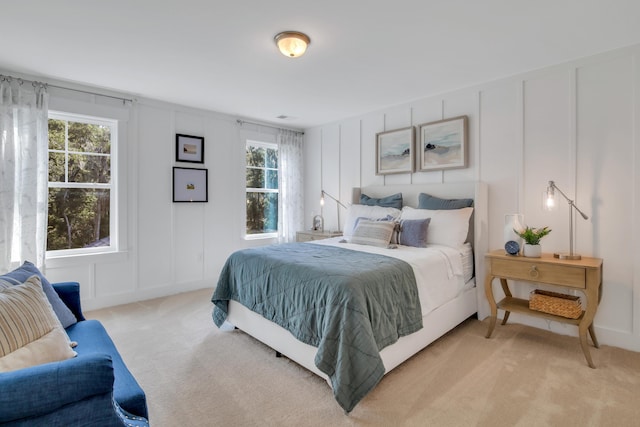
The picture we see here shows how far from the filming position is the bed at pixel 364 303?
1886mm

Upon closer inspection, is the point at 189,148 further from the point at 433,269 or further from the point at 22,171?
the point at 433,269

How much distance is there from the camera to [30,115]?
3166mm

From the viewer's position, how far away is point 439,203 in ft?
11.6

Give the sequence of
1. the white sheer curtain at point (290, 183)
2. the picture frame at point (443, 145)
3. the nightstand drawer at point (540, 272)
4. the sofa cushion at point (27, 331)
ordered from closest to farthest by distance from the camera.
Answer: the sofa cushion at point (27, 331)
the nightstand drawer at point (540, 272)
the picture frame at point (443, 145)
the white sheer curtain at point (290, 183)

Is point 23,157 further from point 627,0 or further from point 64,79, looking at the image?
point 627,0

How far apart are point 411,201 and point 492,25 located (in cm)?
206

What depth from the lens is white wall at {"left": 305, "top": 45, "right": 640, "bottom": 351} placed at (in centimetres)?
264

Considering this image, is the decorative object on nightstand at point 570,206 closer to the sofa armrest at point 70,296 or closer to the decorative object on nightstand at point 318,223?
the decorative object on nightstand at point 318,223

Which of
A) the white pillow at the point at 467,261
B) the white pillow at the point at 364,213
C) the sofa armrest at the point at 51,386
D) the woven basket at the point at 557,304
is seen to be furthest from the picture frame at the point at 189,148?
the woven basket at the point at 557,304

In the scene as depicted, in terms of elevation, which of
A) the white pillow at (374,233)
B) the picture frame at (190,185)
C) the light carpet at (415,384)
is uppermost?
the picture frame at (190,185)

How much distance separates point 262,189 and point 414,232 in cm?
274

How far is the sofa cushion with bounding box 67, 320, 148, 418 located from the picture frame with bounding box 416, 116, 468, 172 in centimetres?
342

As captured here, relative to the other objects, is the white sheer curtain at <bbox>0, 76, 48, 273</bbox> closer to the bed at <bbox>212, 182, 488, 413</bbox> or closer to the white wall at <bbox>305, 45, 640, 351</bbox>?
the bed at <bbox>212, 182, 488, 413</bbox>

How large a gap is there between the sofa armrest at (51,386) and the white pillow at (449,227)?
2874 mm
